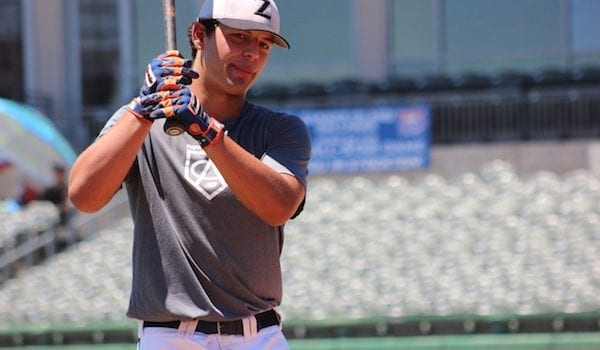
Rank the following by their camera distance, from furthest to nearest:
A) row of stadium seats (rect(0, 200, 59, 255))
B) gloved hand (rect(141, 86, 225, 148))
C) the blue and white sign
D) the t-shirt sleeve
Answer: the blue and white sign, row of stadium seats (rect(0, 200, 59, 255)), the t-shirt sleeve, gloved hand (rect(141, 86, 225, 148))

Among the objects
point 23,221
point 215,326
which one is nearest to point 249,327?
point 215,326

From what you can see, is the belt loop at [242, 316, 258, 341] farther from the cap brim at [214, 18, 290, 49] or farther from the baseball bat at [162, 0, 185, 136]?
the cap brim at [214, 18, 290, 49]

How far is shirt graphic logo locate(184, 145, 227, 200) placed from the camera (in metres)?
3.18

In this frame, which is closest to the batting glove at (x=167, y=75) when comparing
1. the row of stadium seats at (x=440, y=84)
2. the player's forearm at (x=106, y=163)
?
the player's forearm at (x=106, y=163)

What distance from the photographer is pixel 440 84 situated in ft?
48.1

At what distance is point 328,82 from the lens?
610 inches

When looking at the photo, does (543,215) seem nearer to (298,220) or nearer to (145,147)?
(298,220)

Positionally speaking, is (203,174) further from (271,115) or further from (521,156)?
(521,156)

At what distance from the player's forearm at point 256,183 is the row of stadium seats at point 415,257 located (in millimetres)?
6716

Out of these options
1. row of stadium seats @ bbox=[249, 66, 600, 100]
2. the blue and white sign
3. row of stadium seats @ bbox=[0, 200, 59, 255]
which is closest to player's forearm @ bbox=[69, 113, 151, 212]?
row of stadium seats @ bbox=[0, 200, 59, 255]

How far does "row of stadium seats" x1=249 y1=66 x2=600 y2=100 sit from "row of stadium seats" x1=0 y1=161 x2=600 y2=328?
144 centimetres

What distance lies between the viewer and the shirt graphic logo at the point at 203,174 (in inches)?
125

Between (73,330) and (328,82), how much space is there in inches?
249

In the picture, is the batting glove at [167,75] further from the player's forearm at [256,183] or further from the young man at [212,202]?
the player's forearm at [256,183]
